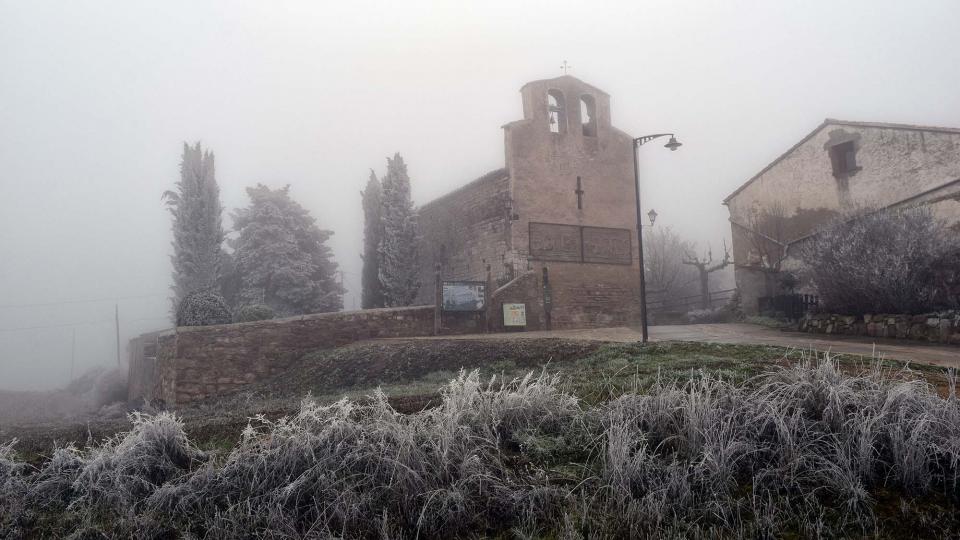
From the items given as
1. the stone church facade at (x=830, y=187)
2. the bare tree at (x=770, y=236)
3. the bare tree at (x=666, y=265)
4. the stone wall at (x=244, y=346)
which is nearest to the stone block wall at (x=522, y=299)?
the stone wall at (x=244, y=346)

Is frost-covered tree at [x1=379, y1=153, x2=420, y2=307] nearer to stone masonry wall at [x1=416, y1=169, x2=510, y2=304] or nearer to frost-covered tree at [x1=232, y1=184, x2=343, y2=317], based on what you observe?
stone masonry wall at [x1=416, y1=169, x2=510, y2=304]

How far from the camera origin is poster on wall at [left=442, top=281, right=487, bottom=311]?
1659cm

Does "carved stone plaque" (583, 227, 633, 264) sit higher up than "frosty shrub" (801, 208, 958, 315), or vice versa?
"carved stone plaque" (583, 227, 633, 264)

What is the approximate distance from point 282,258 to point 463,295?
9.39 meters

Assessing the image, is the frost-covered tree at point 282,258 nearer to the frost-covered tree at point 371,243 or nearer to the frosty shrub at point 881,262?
the frost-covered tree at point 371,243

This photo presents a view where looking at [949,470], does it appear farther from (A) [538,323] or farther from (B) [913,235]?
(A) [538,323]

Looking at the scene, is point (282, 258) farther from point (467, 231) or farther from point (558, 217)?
point (558, 217)

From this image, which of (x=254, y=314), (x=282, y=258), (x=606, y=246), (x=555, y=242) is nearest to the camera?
(x=254, y=314)

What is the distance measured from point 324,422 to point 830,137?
19.5 meters

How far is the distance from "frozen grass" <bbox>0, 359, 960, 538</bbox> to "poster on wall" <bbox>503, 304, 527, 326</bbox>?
40.5ft

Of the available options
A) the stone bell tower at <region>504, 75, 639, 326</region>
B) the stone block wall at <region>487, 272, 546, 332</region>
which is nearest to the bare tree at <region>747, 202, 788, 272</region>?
the stone bell tower at <region>504, 75, 639, 326</region>

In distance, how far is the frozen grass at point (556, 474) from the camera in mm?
3521

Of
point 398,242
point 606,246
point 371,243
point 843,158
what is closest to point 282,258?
point 371,243

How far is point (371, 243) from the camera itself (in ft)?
A: 76.7
